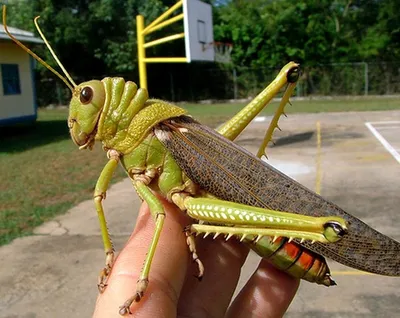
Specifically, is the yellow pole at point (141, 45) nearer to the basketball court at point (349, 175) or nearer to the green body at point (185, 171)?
the basketball court at point (349, 175)

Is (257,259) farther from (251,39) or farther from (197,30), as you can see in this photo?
(251,39)

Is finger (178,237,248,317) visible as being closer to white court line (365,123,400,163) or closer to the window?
white court line (365,123,400,163)

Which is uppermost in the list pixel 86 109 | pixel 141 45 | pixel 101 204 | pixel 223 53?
pixel 223 53

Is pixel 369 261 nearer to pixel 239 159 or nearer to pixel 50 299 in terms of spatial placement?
pixel 239 159

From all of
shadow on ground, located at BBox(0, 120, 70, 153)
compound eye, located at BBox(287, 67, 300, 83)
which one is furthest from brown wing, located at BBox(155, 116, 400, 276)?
shadow on ground, located at BBox(0, 120, 70, 153)

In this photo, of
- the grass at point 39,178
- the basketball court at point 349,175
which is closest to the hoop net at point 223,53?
the basketball court at point 349,175

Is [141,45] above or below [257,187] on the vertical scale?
above

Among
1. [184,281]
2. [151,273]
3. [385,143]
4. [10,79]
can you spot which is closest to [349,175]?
[385,143]
